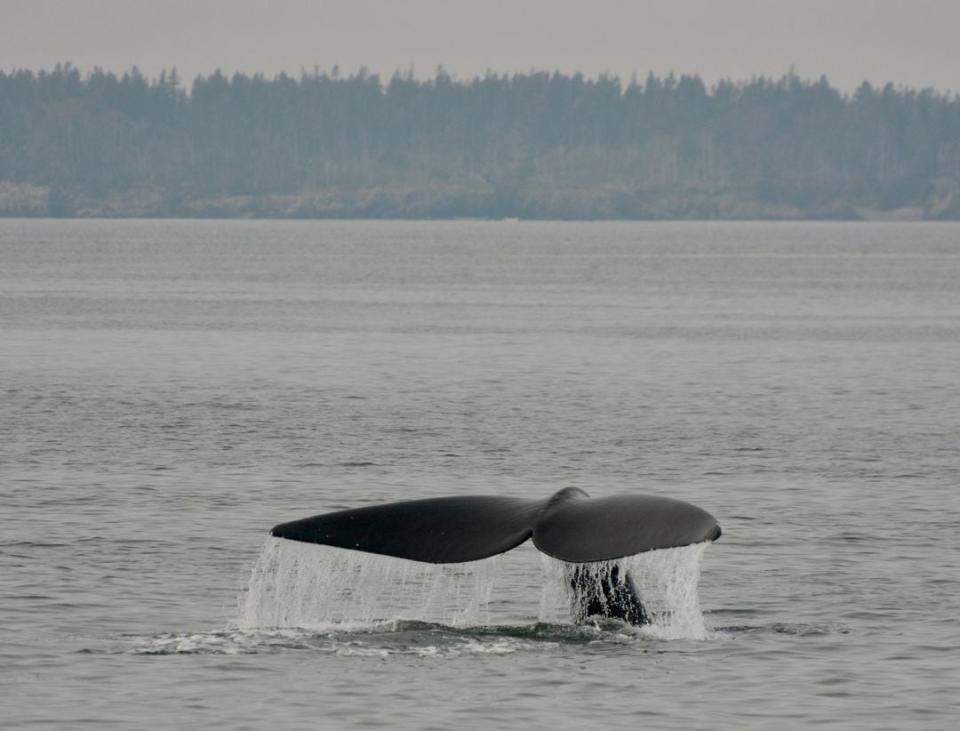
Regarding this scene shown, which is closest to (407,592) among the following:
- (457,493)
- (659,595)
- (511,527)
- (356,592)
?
(356,592)

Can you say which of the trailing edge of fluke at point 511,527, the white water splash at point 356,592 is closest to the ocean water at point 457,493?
the white water splash at point 356,592

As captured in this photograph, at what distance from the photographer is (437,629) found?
1557cm

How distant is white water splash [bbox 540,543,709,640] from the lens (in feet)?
47.6

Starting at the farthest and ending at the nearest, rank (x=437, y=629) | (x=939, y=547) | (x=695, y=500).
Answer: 1. (x=695, y=500)
2. (x=939, y=547)
3. (x=437, y=629)

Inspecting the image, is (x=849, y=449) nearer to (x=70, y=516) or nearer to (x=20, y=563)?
(x=70, y=516)

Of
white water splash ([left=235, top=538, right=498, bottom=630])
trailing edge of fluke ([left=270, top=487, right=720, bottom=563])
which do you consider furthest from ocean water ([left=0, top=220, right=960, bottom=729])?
trailing edge of fluke ([left=270, top=487, right=720, bottom=563])

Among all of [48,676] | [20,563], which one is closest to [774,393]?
[20,563]

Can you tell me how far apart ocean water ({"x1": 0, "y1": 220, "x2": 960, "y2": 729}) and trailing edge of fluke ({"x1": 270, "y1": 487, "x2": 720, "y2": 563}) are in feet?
2.93

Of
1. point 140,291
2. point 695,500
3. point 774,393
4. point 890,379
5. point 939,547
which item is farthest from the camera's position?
point 140,291

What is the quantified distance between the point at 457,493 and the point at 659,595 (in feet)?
20.3

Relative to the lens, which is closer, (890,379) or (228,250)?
(890,379)

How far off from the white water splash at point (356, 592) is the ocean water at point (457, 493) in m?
0.05

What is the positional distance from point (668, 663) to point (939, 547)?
242 inches

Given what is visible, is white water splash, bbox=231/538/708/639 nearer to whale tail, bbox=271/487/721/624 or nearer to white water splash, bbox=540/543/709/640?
white water splash, bbox=540/543/709/640
